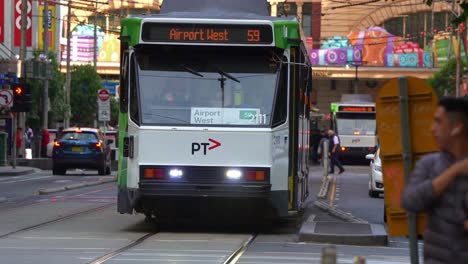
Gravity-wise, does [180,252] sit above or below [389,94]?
below

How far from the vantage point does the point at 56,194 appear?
2666 cm

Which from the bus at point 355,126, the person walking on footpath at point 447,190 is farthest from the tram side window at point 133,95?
A: the bus at point 355,126

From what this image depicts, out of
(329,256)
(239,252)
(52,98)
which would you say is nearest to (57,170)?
(239,252)

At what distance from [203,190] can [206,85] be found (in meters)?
1.48

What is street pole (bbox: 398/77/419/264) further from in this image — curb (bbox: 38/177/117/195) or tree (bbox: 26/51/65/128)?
tree (bbox: 26/51/65/128)

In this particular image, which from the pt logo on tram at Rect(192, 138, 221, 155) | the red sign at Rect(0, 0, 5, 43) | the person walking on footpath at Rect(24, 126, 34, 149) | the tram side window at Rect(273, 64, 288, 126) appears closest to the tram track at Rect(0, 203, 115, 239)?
the pt logo on tram at Rect(192, 138, 221, 155)

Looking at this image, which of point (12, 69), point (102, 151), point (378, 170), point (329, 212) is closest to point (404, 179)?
point (329, 212)

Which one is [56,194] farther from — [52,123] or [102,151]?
[52,123]

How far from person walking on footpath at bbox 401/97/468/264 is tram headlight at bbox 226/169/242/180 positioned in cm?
975

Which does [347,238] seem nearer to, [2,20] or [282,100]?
[282,100]

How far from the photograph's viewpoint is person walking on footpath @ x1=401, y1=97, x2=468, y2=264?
5.65 m

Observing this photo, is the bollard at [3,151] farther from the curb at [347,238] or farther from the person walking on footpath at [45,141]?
the curb at [347,238]

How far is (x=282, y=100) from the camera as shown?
15.7 m

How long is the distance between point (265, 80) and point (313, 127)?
1680 inches
